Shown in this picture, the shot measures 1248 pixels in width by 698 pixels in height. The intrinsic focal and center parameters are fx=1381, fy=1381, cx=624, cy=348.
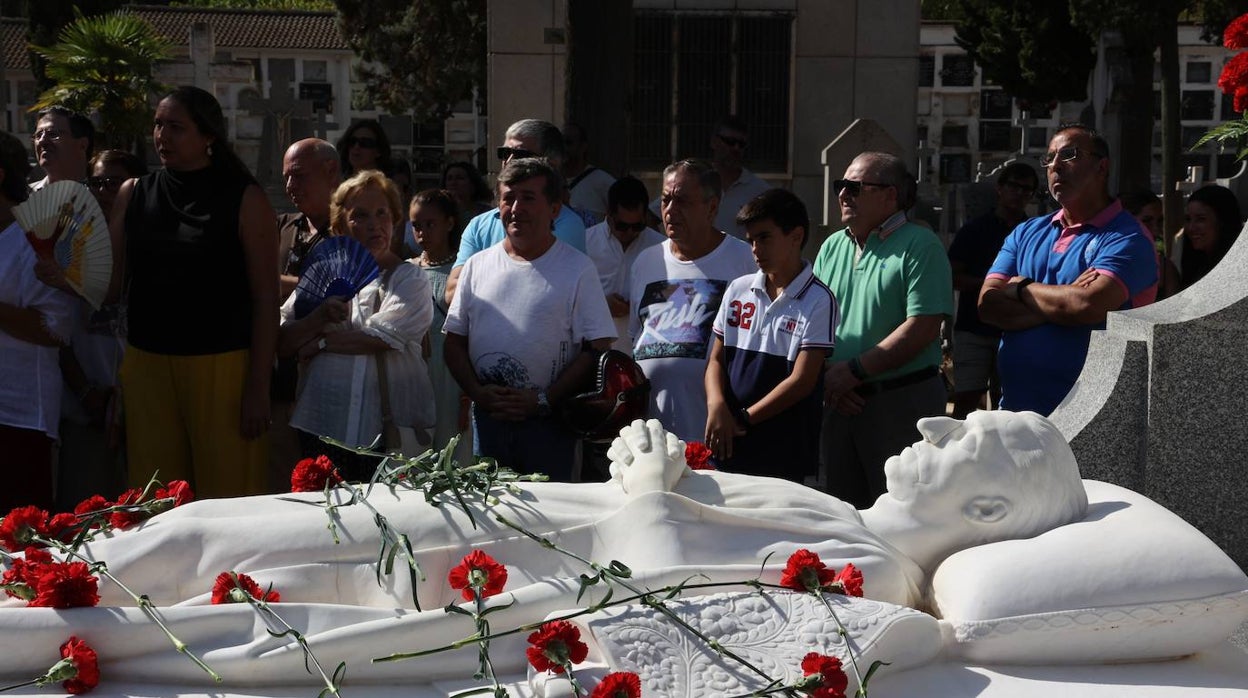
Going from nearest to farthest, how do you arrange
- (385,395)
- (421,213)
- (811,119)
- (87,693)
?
(87,693) < (385,395) < (421,213) < (811,119)

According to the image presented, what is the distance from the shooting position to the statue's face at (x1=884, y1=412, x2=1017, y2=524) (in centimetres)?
342

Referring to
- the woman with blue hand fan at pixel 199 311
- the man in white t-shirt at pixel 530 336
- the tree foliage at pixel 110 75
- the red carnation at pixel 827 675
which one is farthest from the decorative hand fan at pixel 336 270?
the tree foliage at pixel 110 75

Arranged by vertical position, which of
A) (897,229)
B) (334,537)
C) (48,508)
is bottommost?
(48,508)

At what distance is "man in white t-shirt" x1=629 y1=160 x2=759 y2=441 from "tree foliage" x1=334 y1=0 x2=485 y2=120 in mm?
22543

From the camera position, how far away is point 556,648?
2852 mm

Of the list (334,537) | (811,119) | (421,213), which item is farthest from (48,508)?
(811,119)

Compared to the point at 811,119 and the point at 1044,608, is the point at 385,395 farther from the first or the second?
the point at 811,119

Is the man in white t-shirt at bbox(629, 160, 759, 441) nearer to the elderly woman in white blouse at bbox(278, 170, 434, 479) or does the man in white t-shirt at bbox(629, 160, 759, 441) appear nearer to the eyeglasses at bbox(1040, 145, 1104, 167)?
the elderly woman in white blouse at bbox(278, 170, 434, 479)

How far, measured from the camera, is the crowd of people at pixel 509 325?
479 cm

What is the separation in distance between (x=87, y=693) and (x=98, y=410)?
2.87 metres

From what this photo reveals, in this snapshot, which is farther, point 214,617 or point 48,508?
point 48,508

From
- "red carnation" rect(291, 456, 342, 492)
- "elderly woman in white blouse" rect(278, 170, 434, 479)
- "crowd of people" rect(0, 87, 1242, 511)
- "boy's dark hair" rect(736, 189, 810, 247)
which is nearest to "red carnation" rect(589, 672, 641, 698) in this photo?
"red carnation" rect(291, 456, 342, 492)

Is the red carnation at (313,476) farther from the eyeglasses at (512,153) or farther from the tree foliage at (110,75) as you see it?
the tree foliage at (110,75)

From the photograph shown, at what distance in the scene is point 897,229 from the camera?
209 inches
